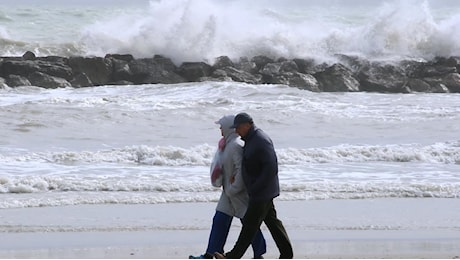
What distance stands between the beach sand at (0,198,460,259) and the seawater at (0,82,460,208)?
0.46m

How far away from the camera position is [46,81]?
2212 cm

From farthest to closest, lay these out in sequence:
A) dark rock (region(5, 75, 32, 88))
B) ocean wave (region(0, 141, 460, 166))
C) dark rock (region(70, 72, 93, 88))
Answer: dark rock (region(70, 72, 93, 88)), dark rock (region(5, 75, 32, 88)), ocean wave (region(0, 141, 460, 166))

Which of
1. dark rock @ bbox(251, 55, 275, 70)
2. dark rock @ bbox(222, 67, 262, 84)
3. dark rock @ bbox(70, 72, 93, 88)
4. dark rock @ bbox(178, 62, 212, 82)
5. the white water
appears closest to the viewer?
dark rock @ bbox(70, 72, 93, 88)

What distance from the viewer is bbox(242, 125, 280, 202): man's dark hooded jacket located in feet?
22.5

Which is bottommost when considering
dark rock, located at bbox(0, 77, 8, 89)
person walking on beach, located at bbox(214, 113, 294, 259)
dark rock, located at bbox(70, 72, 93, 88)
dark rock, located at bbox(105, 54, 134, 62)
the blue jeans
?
dark rock, located at bbox(70, 72, 93, 88)

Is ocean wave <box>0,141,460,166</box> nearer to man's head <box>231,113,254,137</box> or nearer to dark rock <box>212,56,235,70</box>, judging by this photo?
man's head <box>231,113,254,137</box>

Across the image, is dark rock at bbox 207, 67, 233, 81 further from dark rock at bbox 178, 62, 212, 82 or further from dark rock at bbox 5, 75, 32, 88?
dark rock at bbox 5, 75, 32, 88

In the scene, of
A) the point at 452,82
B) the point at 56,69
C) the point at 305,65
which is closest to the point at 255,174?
the point at 56,69

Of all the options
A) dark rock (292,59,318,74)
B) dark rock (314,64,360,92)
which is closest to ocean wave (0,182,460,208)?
dark rock (314,64,360,92)

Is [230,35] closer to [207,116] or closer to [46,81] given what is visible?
[46,81]

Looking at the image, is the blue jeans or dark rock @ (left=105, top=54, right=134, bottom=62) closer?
the blue jeans

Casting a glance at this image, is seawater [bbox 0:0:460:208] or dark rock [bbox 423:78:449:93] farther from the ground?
seawater [bbox 0:0:460:208]

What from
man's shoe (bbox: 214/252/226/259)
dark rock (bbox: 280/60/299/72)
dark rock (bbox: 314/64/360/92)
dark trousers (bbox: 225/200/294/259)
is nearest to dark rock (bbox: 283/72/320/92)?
dark rock (bbox: 314/64/360/92)

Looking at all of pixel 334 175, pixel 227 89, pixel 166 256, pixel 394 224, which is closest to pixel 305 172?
pixel 334 175
